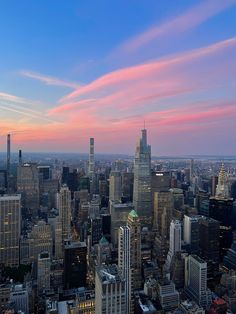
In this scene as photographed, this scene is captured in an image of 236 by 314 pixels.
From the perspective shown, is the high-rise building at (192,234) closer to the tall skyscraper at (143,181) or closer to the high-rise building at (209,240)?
the high-rise building at (209,240)

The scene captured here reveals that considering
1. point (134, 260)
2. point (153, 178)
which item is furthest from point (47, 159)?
point (134, 260)

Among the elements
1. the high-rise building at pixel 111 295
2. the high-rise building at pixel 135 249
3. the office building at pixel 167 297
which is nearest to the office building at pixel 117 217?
the high-rise building at pixel 135 249

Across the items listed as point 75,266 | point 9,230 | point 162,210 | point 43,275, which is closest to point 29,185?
point 9,230

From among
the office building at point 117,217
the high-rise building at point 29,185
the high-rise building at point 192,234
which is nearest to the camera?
the high-rise building at point 192,234

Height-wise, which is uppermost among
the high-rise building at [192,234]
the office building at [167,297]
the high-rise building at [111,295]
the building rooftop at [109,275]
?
the building rooftop at [109,275]

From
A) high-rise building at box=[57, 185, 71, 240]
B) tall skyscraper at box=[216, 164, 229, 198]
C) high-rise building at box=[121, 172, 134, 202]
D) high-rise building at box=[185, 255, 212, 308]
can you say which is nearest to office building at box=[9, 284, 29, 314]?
high-rise building at box=[185, 255, 212, 308]

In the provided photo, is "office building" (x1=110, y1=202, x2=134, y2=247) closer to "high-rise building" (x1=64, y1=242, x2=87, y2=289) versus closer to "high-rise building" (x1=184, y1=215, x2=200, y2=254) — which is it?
"high-rise building" (x1=184, y1=215, x2=200, y2=254)

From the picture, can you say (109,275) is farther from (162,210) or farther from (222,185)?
(222,185)
